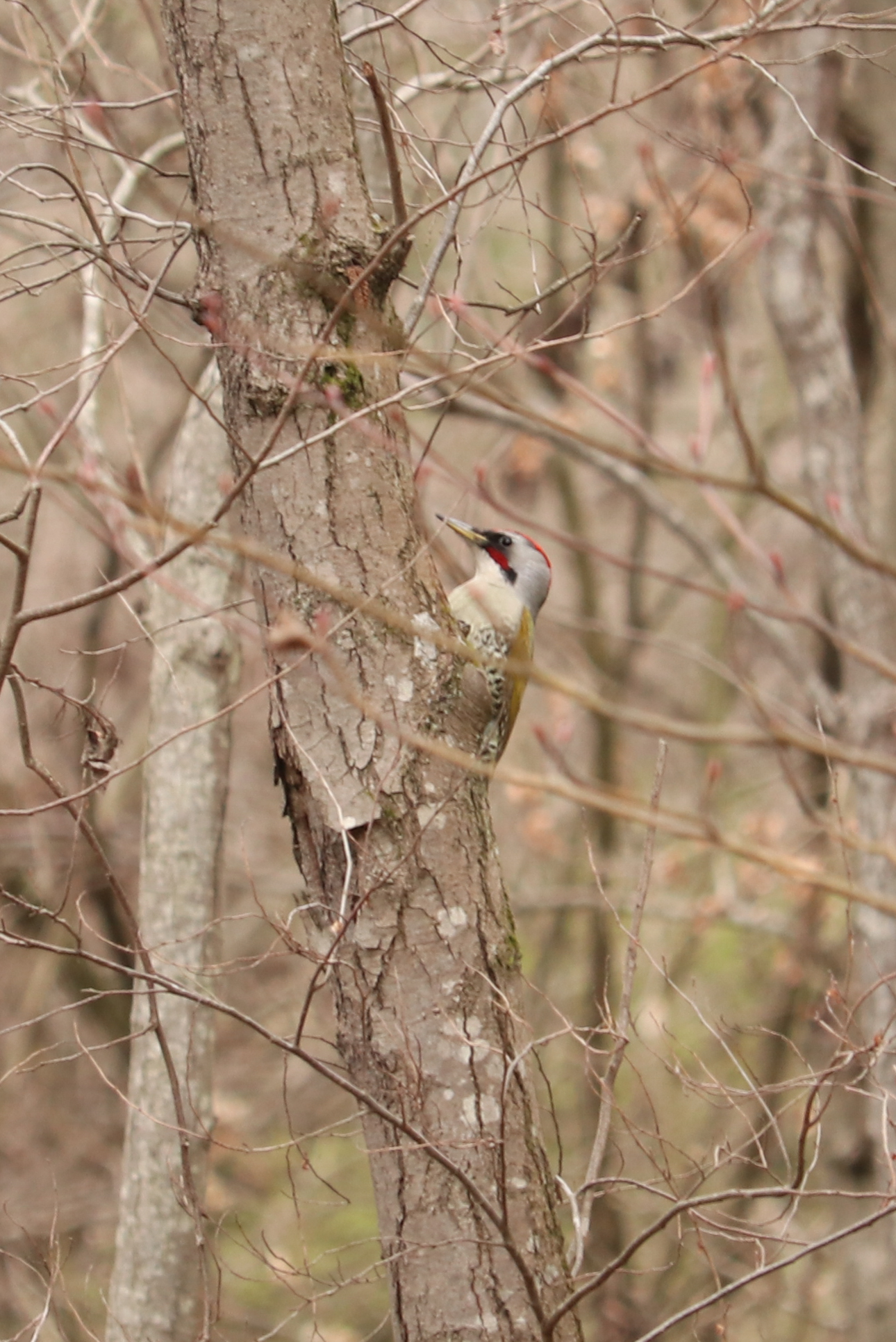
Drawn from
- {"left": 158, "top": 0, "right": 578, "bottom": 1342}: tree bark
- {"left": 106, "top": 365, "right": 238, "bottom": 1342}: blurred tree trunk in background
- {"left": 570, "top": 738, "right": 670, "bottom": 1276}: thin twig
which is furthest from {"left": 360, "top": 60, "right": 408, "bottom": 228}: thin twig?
{"left": 106, "top": 365, "right": 238, "bottom": 1342}: blurred tree trunk in background

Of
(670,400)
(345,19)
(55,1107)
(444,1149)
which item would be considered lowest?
(444,1149)

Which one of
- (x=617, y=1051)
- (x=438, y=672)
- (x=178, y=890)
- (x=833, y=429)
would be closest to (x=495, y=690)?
(x=178, y=890)

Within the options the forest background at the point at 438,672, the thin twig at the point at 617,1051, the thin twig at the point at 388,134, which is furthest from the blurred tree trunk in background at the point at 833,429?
the thin twig at the point at 388,134

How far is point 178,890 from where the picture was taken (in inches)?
180

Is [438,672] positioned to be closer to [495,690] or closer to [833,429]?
[495,690]

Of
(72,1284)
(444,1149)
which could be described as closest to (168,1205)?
(444,1149)

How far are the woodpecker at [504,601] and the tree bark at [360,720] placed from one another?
1394 mm

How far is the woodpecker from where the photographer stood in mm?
4469

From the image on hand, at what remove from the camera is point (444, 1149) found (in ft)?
8.85

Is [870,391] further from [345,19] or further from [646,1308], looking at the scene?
[646,1308]

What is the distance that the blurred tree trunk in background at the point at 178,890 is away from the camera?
4.23m

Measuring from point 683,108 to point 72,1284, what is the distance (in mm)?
7568

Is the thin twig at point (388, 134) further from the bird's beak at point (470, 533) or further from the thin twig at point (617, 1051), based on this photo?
the bird's beak at point (470, 533)

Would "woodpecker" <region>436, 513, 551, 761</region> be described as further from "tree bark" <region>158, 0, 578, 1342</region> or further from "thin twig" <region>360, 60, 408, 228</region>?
"thin twig" <region>360, 60, 408, 228</region>
